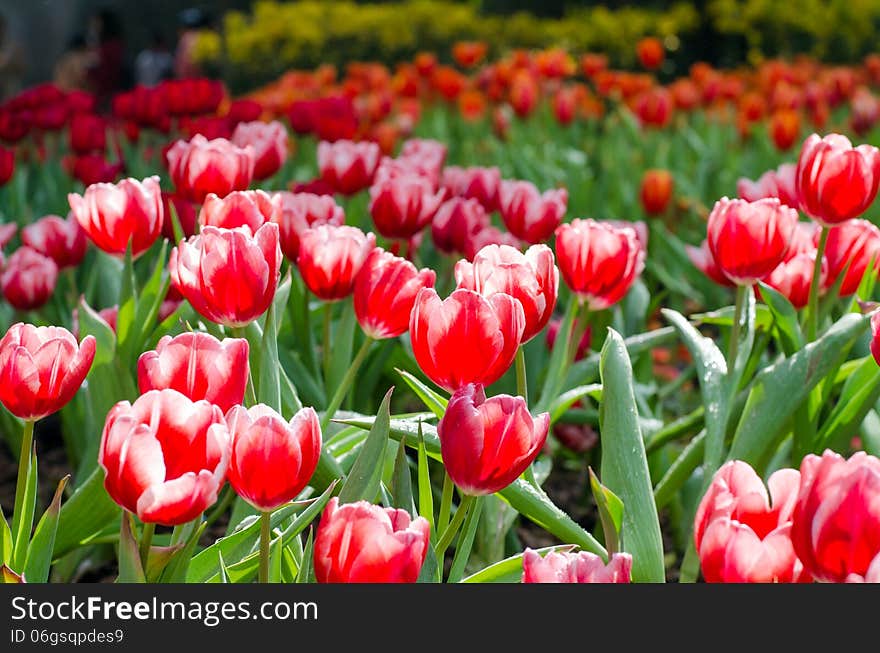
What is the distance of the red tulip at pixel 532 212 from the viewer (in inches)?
82.0

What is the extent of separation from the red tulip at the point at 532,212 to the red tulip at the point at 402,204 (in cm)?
19

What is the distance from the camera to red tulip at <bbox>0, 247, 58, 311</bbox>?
2.06 meters

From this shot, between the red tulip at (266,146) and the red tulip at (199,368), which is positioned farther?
the red tulip at (266,146)

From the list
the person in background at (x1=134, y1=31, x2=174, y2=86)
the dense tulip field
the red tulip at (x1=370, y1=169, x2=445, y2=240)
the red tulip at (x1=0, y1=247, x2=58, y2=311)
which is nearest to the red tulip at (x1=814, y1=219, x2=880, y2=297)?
the dense tulip field

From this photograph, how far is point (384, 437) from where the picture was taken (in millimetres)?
1215

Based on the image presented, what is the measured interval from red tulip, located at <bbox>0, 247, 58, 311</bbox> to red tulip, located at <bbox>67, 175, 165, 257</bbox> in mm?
381

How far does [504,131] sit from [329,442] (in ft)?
11.4

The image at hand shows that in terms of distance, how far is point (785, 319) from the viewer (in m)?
1.76

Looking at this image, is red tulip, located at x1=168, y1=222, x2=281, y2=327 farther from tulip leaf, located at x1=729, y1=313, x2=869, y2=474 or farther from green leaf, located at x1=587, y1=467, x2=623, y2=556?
tulip leaf, located at x1=729, y1=313, x2=869, y2=474

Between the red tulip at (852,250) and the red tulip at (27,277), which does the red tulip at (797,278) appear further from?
the red tulip at (27,277)

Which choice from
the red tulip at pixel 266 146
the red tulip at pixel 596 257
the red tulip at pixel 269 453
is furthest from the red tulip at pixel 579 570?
the red tulip at pixel 266 146
